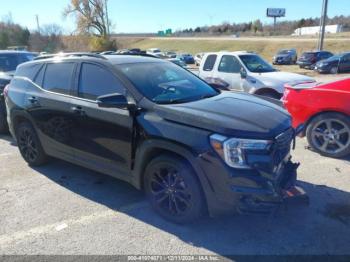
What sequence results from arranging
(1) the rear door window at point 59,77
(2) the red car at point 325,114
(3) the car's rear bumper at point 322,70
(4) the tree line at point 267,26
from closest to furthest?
1. (1) the rear door window at point 59,77
2. (2) the red car at point 325,114
3. (3) the car's rear bumper at point 322,70
4. (4) the tree line at point 267,26

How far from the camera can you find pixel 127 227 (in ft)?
11.7

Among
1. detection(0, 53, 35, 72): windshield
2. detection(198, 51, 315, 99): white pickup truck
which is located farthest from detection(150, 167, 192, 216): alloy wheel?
detection(0, 53, 35, 72): windshield

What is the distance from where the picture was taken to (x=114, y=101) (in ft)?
11.5

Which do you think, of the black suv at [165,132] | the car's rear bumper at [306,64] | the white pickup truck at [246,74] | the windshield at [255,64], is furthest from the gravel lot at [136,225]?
the car's rear bumper at [306,64]

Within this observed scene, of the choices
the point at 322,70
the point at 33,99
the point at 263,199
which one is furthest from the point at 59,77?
the point at 322,70

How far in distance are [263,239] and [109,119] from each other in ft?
6.99

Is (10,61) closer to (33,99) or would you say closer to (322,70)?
(33,99)

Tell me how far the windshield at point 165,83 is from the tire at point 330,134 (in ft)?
6.98

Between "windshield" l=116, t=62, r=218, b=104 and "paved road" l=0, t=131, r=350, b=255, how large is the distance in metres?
1.37

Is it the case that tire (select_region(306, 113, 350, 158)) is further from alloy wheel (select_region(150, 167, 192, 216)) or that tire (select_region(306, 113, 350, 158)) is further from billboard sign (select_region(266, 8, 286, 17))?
billboard sign (select_region(266, 8, 286, 17))

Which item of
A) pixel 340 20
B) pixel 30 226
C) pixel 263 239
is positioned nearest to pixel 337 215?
pixel 263 239

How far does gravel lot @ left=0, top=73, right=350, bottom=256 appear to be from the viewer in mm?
3188

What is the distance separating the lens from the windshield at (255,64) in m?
9.13

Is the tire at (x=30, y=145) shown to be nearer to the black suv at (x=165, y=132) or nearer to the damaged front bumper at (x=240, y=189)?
the black suv at (x=165, y=132)
